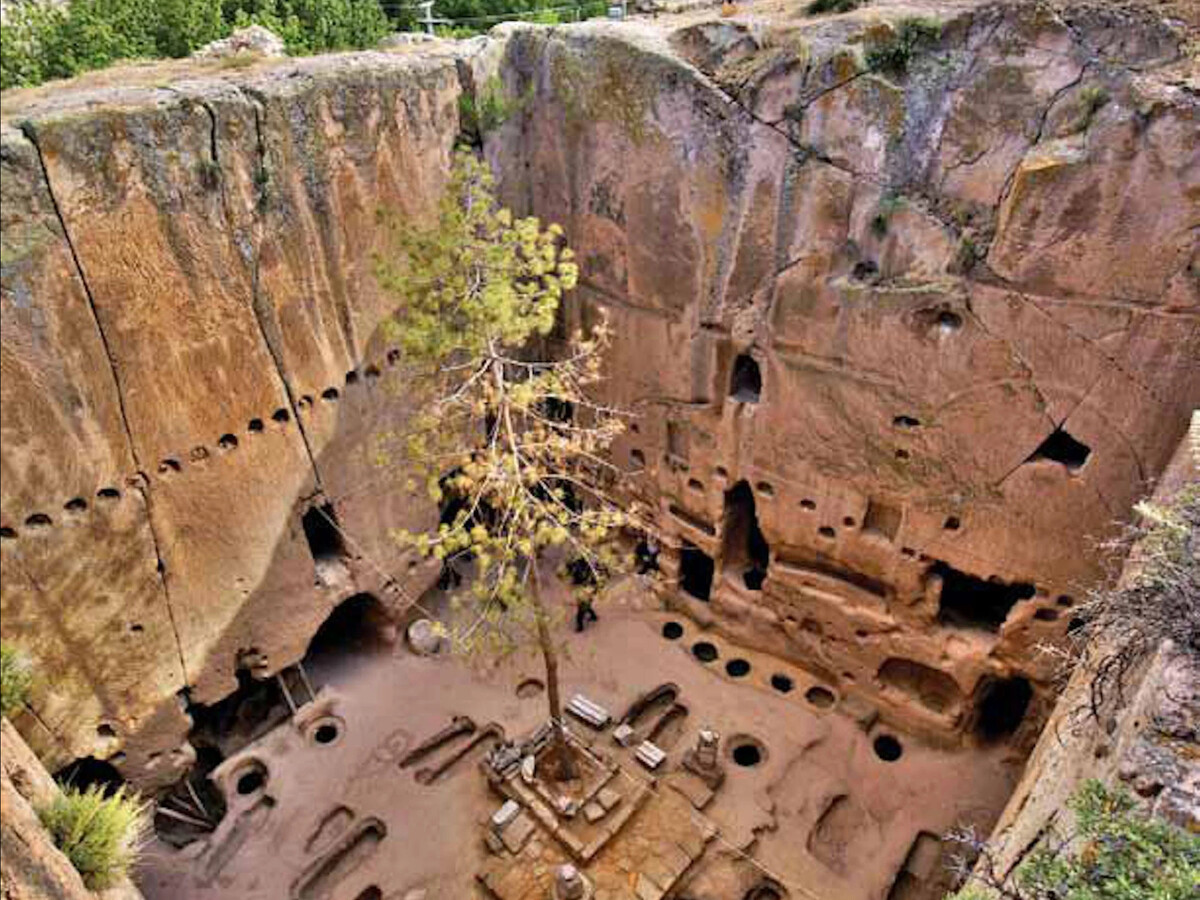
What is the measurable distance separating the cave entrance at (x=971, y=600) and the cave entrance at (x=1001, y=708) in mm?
721

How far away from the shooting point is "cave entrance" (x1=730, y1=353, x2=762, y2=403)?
919 centimetres

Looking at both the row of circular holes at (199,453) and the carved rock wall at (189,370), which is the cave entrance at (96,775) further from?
the row of circular holes at (199,453)

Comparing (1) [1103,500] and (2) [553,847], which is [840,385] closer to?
(1) [1103,500]

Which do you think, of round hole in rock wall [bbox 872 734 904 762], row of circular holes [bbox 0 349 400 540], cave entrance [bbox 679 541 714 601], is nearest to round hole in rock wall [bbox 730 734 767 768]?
round hole in rock wall [bbox 872 734 904 762]

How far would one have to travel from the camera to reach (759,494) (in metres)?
9.49

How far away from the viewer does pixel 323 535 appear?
9406mm

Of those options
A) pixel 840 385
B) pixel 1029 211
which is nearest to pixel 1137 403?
pixel 1029 211

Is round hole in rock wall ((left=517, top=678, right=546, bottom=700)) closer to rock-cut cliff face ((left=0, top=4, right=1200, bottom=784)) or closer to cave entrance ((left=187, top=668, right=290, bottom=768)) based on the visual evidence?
rock-cut cliff face ((left=0, top=4, right=1200, bottom=784))

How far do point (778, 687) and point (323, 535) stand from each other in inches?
225

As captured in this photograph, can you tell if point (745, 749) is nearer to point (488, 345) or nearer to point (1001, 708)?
point (1001, 708)

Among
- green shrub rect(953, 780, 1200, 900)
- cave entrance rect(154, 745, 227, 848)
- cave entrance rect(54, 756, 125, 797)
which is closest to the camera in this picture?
green shrub rect(953, 780, 1200, 900)

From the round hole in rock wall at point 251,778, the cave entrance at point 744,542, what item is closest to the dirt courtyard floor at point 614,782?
the round hole in rock wall at point 251,778

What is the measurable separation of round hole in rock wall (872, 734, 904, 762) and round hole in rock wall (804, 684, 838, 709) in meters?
0.65

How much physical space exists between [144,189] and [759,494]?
676 centimetres
